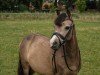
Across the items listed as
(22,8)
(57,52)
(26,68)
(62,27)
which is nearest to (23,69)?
(26,68)

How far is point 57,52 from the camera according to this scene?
5.82 meters

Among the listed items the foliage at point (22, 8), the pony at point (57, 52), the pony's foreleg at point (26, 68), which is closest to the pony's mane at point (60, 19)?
the pony at point (57, 52)

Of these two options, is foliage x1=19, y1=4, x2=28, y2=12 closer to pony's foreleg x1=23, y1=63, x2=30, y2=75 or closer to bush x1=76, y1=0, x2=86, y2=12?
bush x1=76, y1=0, x2=86, y2=12

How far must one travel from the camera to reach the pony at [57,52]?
18.1 ft

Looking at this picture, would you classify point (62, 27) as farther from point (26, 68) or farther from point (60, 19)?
point (26, 68)

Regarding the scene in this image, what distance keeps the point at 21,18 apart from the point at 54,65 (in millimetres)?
21938

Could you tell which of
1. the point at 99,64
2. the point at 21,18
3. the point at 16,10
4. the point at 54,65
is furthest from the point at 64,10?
the point at 16,10

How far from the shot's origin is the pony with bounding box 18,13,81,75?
18.1 feet

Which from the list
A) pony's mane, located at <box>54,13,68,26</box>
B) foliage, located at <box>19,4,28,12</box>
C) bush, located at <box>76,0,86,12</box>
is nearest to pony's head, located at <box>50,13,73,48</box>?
pony's mane, located at <box>54,13,68,26</box>

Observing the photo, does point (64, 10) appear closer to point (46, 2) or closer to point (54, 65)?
point (54, 65)

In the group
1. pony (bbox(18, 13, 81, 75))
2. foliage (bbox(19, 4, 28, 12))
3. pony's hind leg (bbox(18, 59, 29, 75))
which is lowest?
foliage (bbox(19, 4, 28, 12))

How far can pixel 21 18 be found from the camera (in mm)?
27562

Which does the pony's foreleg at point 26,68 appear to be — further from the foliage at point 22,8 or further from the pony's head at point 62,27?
the foliage at point 22,8

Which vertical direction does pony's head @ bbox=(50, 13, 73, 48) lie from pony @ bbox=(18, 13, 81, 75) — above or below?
above
